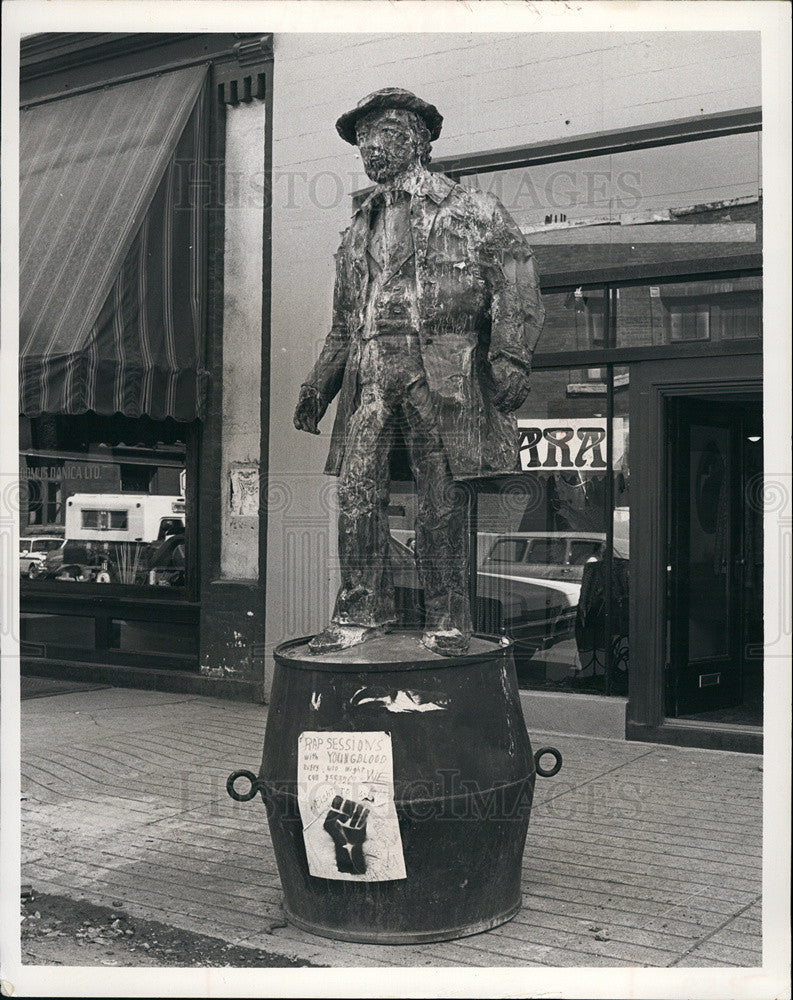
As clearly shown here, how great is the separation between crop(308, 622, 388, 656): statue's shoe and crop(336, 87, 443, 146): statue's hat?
1887mm

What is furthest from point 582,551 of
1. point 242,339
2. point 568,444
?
point 242,339

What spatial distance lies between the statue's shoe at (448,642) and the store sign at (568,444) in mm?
3402

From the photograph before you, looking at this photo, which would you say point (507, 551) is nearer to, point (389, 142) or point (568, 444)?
point (568, 444)

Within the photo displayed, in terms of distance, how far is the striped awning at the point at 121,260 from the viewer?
8.20 metres

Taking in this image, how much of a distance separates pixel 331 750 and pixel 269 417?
4916 mm

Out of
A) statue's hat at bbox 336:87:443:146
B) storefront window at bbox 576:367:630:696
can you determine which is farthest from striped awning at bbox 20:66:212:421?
statue's hat at bbox 336:87:443:146

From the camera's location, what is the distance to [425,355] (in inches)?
171

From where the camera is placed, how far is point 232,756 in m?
6.95

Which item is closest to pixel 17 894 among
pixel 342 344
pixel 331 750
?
pixel 331 750

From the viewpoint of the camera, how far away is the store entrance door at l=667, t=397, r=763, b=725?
7.44 m

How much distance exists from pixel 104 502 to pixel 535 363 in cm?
398

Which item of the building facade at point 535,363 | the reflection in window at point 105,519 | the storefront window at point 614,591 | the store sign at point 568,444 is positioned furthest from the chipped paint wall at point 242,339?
the storefront window at point 614,591

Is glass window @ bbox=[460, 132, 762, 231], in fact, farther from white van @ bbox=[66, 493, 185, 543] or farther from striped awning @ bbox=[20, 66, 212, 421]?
white van @ bbox=[66, 493, 185, 543]

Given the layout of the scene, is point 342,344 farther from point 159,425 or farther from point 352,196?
point 159,425
